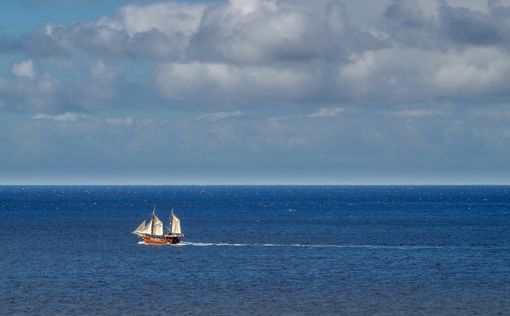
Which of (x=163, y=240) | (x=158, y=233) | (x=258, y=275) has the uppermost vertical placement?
(x=158, y=233)

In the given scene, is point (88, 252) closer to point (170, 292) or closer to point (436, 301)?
point (170, 292)

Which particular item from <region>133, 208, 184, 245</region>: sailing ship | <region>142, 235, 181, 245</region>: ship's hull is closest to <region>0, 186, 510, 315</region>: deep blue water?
<region>142, 235, 181, 245</region>: ship's hull

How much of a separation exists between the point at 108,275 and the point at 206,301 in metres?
24.3

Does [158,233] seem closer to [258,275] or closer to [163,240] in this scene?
[163,240]

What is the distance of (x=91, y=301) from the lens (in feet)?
304

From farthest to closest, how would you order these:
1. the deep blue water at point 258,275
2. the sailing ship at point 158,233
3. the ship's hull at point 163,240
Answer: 1. the sailing ship at point 158,233
2. the ship's hull at point 163,240
3. the deep blue water at point 258,275

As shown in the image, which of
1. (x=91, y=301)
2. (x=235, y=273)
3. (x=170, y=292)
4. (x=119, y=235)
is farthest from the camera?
(x=119, y=235)

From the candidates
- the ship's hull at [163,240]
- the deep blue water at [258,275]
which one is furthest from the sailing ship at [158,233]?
the deep blue water at [258,275]

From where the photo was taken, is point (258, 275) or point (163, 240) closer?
point (258, 275)

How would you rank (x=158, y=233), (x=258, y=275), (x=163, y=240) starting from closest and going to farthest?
(x=258, y=275) < (x=163, y=240) < (x=158, y=233)

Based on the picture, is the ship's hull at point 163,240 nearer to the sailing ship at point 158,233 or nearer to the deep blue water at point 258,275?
the sailing ship at point 158,233

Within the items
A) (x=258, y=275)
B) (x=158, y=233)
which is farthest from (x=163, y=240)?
(x=258, y=275)

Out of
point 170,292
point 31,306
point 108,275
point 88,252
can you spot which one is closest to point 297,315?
point 170,292

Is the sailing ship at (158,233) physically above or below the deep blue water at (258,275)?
above
